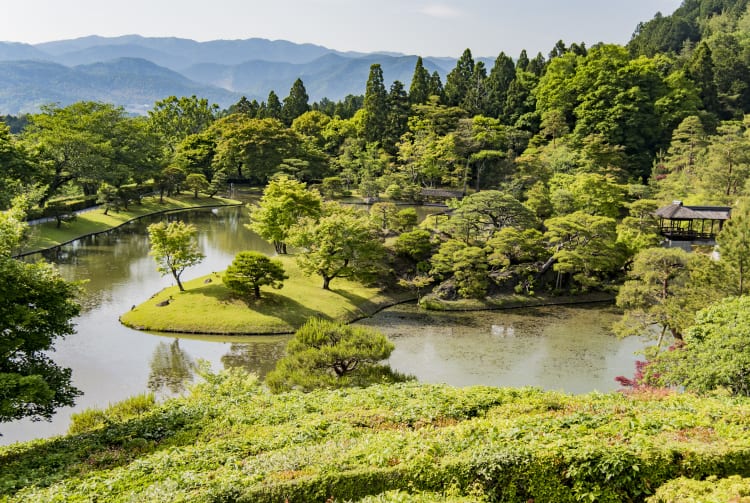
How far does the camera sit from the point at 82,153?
44.0 metres

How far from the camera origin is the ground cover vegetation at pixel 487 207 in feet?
25.5

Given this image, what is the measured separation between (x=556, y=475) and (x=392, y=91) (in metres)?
62.0

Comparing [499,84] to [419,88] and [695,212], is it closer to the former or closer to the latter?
[419,88]

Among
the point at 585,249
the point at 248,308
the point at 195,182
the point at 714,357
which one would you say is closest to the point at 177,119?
the point at 195,182

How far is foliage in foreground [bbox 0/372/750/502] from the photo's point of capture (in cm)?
745

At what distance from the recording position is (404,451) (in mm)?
8102

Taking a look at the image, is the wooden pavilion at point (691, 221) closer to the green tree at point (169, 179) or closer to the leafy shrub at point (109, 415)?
the leafy shrub at point (109, 415)

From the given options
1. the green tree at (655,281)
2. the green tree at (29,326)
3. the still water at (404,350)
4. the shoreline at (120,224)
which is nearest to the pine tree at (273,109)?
the shoreline at (120,224)

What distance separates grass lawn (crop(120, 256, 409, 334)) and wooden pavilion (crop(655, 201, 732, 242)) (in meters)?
15.9

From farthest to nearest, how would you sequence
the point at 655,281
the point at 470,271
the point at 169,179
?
1. the point at 169,179
2. the point at 470,271
3. the point at 655,281

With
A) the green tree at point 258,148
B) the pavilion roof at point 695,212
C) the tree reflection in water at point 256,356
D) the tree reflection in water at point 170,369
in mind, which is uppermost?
the green tree at point 258,148

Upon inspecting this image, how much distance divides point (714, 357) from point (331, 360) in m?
9.67

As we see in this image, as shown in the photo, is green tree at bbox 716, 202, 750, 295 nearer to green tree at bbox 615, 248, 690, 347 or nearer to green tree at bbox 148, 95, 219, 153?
green tree at bbox 615, 248, 690, 347

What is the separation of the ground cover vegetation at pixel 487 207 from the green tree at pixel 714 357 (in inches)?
2.0
